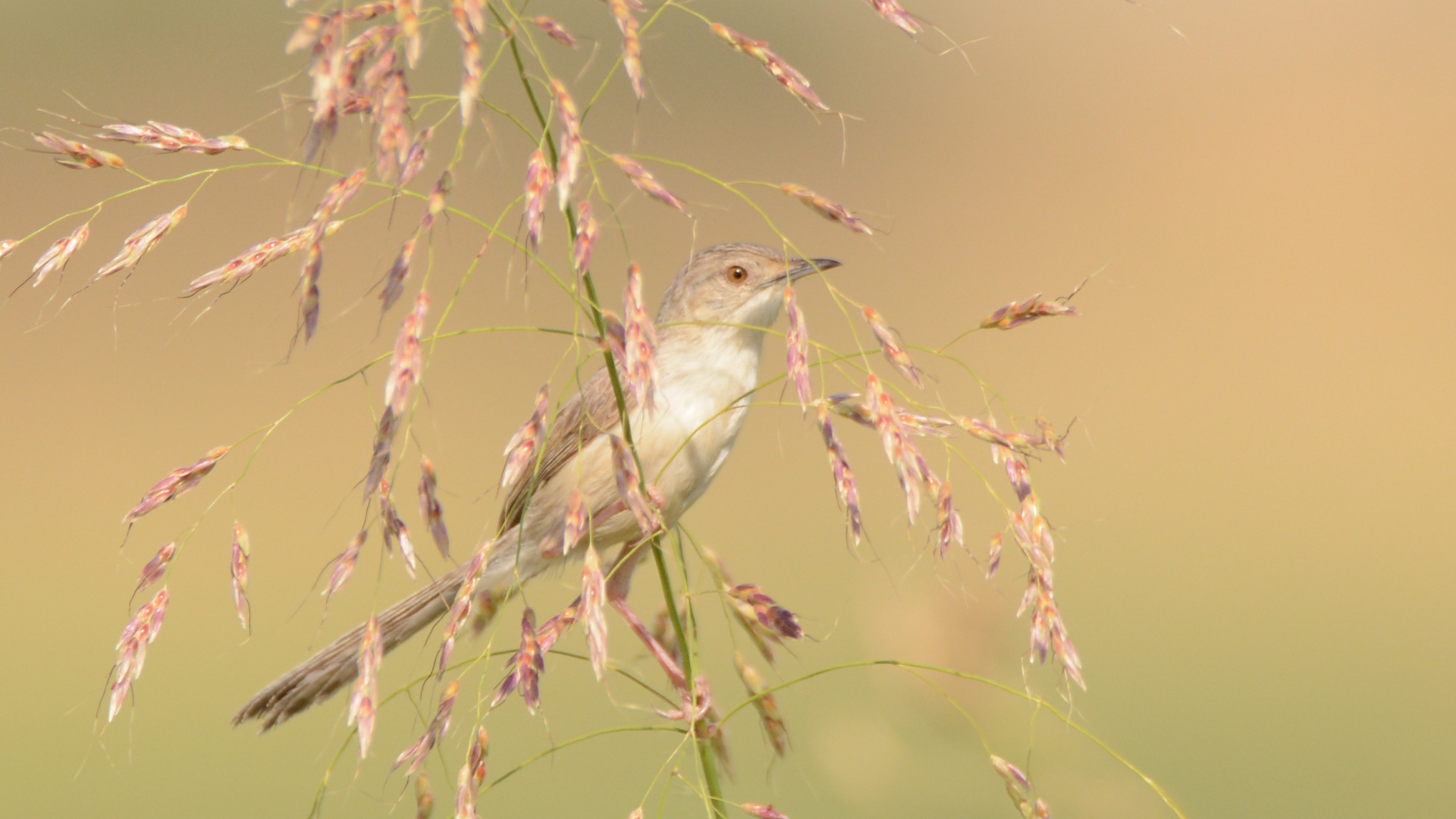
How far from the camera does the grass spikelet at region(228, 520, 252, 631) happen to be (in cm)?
167

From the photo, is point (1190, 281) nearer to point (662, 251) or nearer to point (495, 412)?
point (662, 251)

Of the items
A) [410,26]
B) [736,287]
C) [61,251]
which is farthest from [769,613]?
[736,287]

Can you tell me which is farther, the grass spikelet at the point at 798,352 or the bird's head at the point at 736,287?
the bird's head at the point at 736,287

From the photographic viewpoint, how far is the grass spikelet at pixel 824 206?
1.55m

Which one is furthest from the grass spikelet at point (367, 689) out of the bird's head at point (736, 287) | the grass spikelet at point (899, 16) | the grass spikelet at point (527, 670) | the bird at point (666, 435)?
the bird's head at point (736, 287)

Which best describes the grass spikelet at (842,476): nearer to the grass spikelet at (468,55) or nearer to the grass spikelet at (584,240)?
the grass spikelet at (584,240)

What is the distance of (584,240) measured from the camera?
1.38m

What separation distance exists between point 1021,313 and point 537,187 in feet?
2.44

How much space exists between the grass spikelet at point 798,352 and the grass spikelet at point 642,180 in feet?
0.75

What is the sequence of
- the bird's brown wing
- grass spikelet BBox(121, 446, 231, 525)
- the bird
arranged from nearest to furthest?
1. grass spikelet BBox(121, 446, 231, 525)
2. the bird
3. the bird's brown wing

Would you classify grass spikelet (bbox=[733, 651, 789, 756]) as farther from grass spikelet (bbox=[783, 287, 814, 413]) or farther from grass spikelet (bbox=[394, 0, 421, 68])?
grass spikelet (bbox=[394, 0, 421, 68])

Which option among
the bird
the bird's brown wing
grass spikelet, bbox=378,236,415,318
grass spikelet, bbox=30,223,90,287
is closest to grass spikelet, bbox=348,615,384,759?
grass spikelet, bbox=378,236,415,318

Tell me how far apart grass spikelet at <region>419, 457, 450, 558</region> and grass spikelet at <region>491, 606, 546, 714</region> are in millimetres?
209

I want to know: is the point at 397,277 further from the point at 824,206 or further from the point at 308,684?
the point at 308,684
